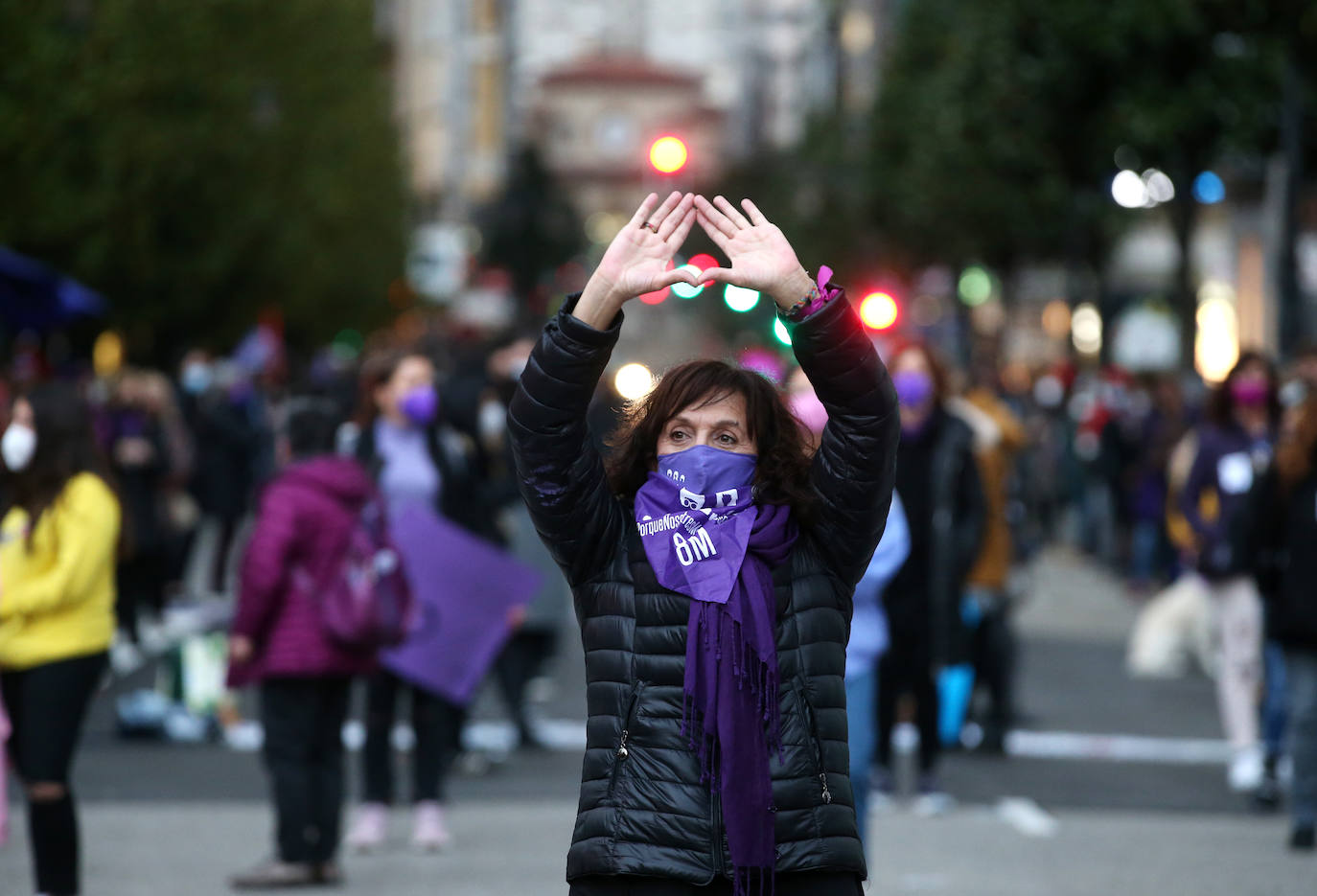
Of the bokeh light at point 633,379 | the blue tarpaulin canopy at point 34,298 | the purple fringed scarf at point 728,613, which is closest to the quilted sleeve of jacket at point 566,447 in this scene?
the purple fringed scarf at point 728,613

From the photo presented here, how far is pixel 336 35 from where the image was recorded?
141 feet

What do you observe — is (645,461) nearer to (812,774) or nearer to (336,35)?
(812,774)

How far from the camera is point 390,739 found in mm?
9258

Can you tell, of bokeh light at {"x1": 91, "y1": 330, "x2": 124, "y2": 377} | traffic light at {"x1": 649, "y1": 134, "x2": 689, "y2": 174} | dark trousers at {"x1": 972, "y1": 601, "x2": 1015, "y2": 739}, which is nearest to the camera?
traffic light at {"x1": 649, "y1": 134, "x2": 689, "y2": 174}

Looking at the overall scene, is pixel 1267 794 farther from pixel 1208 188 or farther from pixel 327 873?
pixel 1208 188

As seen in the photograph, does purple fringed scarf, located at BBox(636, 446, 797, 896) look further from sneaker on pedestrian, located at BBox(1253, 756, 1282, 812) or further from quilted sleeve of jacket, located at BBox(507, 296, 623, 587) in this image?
sneaker on pedestrian, located at BBox(1253, 756, 1282, 812)

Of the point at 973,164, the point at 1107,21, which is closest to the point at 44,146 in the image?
the point at 1107,21

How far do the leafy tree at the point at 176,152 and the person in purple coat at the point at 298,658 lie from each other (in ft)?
56.6

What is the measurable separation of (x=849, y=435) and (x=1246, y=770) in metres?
7.02

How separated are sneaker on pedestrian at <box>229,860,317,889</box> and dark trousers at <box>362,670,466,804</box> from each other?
86 cm

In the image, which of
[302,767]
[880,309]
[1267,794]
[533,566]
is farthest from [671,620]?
[533,566]

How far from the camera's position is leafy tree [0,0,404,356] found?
84.3 ft

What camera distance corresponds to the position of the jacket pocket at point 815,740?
4441 mm

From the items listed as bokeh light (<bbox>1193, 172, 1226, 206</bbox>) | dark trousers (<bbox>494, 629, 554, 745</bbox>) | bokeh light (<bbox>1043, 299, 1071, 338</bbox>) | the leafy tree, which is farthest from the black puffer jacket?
bokeh light (<bbox>1043, 299, 1071, 338</bbox>)
